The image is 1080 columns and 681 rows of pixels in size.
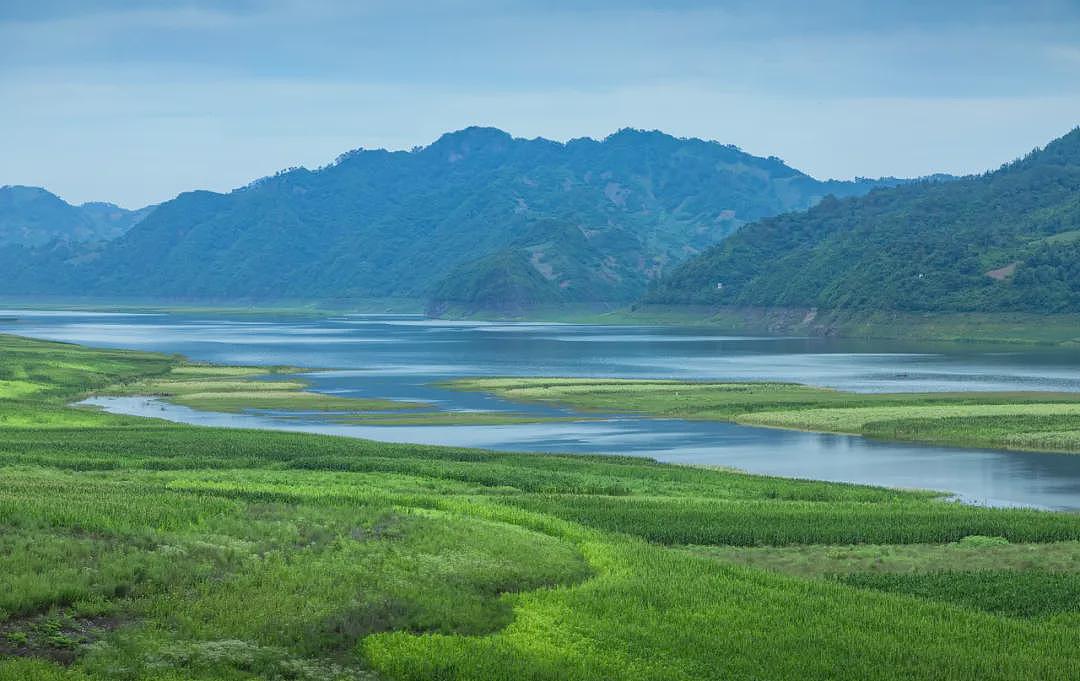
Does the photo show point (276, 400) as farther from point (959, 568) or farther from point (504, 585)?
point (504, 585)

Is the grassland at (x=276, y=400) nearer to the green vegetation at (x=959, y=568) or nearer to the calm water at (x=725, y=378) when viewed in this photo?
the calm water at (x=725, y=378)

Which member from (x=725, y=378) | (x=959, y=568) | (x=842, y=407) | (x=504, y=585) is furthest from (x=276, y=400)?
(x=504, y=585)

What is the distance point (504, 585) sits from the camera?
109 feet

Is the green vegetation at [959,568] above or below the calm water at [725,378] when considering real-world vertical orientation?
above

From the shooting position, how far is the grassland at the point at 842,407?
80625 millimetres

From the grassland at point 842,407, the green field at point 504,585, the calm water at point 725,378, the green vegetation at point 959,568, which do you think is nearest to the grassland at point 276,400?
the calm water at point 725,378

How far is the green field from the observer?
26.2 meters

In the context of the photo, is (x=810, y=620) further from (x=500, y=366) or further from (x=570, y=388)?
(x=500, y=366)

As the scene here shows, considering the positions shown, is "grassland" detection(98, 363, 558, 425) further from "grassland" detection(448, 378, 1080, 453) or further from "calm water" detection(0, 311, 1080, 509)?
"grassland" detection(448, 378, 1080, 453)

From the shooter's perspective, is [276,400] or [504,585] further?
[276,400]

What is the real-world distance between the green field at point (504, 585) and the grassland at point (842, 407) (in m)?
30.2

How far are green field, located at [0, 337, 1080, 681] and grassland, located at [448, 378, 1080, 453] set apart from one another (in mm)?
30200

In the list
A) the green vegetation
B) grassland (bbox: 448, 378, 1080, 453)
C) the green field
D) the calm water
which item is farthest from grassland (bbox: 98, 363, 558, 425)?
the green vegetation

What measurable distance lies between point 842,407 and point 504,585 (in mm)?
68612
